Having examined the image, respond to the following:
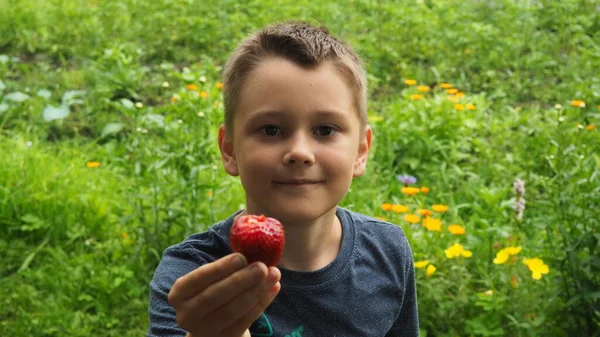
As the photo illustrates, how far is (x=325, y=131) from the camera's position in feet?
5.99

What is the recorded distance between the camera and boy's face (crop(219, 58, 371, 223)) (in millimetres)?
1758

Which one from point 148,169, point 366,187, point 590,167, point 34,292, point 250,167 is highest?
point 250,167

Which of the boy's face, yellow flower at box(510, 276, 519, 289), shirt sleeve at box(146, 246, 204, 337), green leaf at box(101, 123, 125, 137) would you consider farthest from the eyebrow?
green leaf at box(101, 123, 125, 137)

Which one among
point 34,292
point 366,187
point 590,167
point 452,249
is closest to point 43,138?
point 34,292

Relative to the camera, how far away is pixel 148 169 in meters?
3.48

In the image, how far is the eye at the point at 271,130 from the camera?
1.78m

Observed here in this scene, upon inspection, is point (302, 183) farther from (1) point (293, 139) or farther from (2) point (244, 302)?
(2) point (244, 302)

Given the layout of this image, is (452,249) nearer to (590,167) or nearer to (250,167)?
(590,167)

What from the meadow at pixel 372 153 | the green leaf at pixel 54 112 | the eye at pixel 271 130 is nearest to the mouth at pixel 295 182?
the eye at pixel 271 130

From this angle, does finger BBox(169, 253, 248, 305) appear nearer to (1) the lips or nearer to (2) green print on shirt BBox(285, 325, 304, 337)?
(1) the lips

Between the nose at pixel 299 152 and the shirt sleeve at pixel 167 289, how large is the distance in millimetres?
342

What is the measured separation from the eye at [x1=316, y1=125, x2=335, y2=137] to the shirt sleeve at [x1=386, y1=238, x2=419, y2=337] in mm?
514

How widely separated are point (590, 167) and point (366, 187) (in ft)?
4.64

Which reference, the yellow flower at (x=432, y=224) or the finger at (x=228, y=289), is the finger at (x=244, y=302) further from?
the yellow flower at (x=432, y=224)
